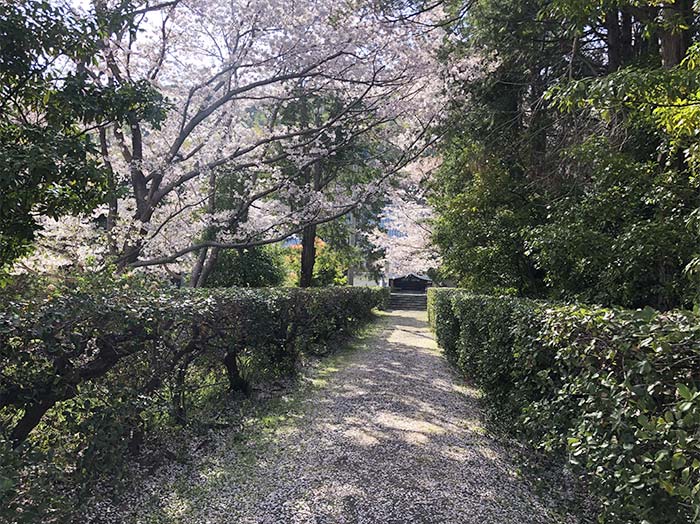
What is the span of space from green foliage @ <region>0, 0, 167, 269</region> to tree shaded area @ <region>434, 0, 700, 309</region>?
10.7 feet

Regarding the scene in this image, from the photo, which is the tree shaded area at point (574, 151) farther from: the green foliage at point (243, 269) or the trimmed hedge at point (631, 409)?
the green foliage at point (243, 269)

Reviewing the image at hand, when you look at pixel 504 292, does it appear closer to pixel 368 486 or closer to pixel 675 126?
pixel 675 126

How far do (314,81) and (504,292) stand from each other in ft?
14.6

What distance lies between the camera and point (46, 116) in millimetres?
3070

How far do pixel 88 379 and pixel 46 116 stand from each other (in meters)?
1.86

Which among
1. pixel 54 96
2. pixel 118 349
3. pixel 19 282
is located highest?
pixel 54 96

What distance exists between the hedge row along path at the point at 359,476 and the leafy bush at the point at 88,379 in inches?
20.2

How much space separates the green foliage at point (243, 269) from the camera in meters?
12.0

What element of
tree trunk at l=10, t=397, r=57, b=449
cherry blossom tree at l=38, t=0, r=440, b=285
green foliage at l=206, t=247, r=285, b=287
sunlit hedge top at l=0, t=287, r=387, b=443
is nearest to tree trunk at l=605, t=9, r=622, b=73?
cherry blossom tree at l=38, t=0, r=440, b=285

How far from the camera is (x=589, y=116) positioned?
5.91 meters

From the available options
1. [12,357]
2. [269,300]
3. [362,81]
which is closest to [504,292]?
[269,300]

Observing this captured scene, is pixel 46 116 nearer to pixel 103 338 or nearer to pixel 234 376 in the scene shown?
pixel 103 338

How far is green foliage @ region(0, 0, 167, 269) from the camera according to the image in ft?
8.55

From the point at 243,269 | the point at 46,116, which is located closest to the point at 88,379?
the point at 46,116
